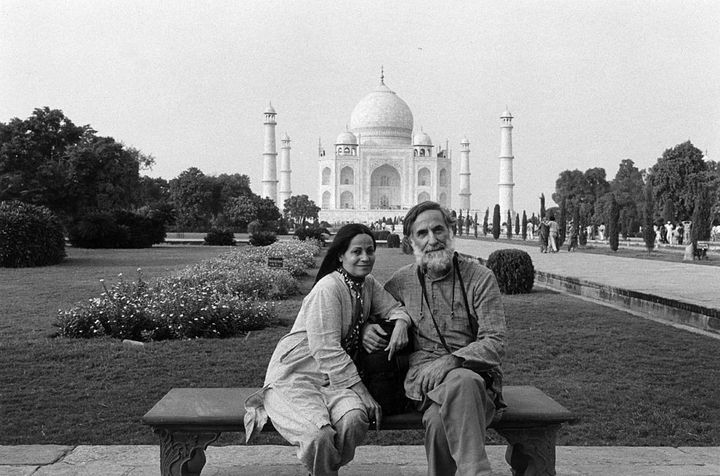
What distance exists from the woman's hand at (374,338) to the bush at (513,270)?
689 centimetres

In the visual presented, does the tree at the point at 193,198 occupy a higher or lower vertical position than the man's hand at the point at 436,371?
higher

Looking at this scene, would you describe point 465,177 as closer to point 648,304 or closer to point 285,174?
point 285,174

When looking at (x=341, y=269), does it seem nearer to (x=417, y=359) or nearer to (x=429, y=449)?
(x=417, y=359)

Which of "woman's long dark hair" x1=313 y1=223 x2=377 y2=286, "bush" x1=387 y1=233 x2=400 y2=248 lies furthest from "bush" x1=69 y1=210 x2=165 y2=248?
"woman's long dark hair" x1=313 y1=223 x2=377 y2=286

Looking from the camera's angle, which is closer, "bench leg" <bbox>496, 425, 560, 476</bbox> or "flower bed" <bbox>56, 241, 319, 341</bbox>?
"bench leg" <bbox>496, 425, 560, 476</bbox>

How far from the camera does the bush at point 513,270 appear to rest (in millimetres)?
9547

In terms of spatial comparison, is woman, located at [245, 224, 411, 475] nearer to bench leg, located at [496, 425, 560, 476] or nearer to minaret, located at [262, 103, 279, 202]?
bench leg, located at [496, 425, 560, 476]

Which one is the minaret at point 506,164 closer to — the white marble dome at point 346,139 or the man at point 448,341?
the white marble dome at point 346,139

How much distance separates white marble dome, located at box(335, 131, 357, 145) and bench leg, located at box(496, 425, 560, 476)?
199 ft

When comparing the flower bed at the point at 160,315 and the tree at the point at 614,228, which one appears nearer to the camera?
the flower bed at the point at 160,315

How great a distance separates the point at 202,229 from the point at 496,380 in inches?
1372

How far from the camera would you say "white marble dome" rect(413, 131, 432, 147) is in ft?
210

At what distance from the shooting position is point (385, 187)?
65000 millimetres

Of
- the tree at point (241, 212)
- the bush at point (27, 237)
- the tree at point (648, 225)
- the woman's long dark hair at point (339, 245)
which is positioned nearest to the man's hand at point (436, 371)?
the woman's long dark hair at point (339, 245)
